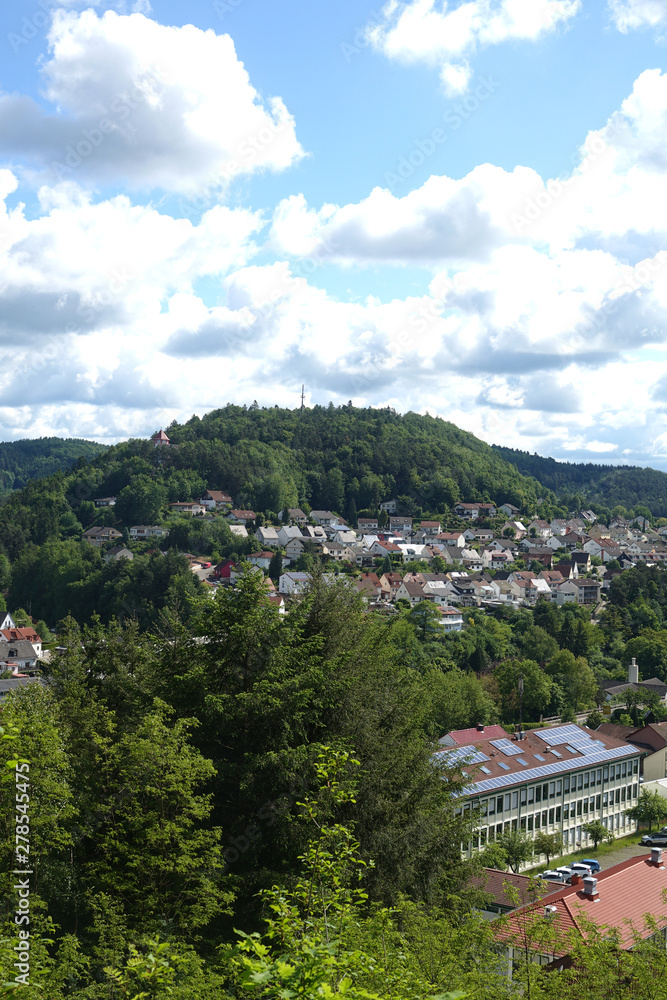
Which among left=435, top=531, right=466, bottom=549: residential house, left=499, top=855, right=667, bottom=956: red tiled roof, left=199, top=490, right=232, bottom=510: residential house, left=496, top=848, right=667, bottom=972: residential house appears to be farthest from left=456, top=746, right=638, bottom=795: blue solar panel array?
left=199, top=490, right=232, bottom=510: residential house

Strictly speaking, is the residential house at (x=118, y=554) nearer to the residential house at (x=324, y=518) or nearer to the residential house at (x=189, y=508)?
the residential house at (x=189, y=508)

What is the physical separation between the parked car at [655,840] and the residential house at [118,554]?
5838cm

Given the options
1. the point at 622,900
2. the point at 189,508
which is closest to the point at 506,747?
the point at 622,900

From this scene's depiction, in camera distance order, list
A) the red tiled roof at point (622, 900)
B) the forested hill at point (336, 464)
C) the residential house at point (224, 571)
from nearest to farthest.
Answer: the red tiled roof at point (622, 900), the residential house at point (224, 571), the forested hill at point (336, 464)

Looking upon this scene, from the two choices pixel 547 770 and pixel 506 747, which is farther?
pixel 506 747

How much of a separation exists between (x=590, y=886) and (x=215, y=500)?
96.5 m

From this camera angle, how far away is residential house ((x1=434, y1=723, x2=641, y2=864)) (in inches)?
1196

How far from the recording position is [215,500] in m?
110

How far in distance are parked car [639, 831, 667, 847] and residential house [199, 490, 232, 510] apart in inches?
3182

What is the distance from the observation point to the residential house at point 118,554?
84175mm

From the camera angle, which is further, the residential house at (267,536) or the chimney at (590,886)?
the residential house at (267,536)

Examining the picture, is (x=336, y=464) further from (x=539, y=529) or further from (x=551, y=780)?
(x=551, y=780)

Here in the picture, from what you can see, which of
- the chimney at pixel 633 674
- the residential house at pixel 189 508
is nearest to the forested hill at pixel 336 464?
the residential house at pixel 189 508

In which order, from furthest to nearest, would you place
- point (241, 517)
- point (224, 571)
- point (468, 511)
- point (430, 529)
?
Answer: 1. point (468, 511)
2. point (430, 529)
3. point (241, 517)
4. point (224, 571)
